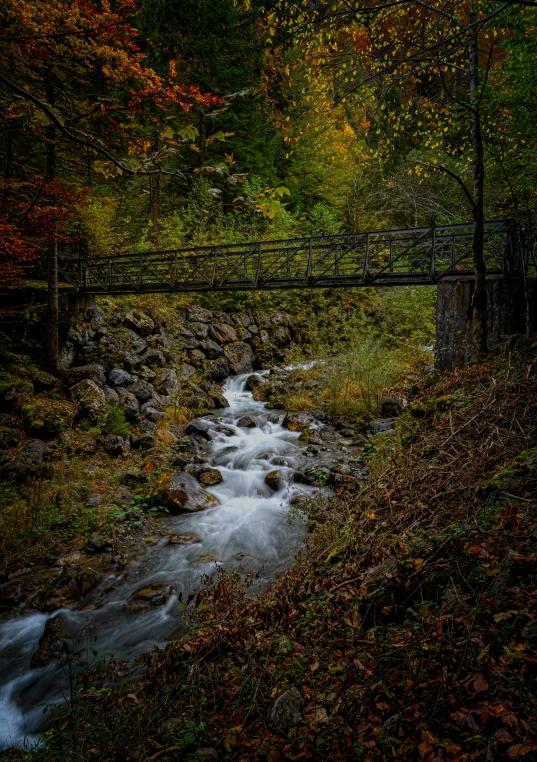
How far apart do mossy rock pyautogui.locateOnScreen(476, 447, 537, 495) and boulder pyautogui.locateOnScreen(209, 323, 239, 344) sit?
41.0 ft

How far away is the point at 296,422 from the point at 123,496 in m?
5.03

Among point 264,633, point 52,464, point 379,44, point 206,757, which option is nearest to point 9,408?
point 52,464

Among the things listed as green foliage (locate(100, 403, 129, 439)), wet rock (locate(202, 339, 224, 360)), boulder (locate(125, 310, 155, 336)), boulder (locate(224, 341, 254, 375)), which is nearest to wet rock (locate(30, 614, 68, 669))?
green foliage (locate(100, 403, 129, 439))

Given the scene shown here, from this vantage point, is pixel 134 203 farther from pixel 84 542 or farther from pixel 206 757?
pixel 206 757

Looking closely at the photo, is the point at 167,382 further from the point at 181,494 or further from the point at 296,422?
the point at 181,494

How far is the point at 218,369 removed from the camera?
552 inches

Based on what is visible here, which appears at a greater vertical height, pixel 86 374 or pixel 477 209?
pixel 477 209

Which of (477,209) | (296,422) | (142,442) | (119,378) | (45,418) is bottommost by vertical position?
(142,442)

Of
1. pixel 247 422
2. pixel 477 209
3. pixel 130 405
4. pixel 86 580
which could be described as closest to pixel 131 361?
pixel 130 405

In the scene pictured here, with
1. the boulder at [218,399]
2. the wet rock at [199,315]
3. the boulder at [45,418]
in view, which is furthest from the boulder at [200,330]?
the boulder at [45,418]

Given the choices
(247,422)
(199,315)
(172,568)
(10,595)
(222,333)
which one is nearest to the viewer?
(10,595)

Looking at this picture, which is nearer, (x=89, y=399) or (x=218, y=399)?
(x=89, y=399)

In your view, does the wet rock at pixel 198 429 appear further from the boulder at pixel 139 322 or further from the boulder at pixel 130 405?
the boulder at pixel 139 322

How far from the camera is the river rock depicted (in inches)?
347
